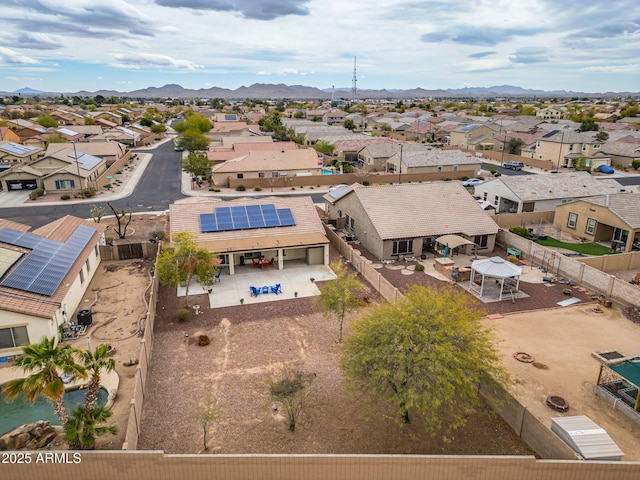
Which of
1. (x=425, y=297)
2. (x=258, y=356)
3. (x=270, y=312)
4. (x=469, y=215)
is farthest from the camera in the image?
(x=469, y=215)

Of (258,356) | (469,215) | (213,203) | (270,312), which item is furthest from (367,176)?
(258,356)

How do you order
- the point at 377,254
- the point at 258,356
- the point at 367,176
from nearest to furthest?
the point at 258,356 < the point at 377,254 < the point at 367,176

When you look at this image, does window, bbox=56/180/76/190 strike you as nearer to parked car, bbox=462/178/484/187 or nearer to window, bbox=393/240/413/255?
window, bbox=393/240/413/255

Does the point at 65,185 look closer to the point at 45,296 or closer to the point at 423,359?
the point at 45,296

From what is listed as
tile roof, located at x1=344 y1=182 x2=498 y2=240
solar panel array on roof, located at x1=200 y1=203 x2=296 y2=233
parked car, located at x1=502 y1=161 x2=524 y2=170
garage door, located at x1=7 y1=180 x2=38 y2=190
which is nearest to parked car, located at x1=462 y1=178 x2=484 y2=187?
parked car, located at x1=502 y1=161 x2=524 y2=170

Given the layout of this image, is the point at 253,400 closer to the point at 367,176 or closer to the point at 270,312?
the point at 270,312

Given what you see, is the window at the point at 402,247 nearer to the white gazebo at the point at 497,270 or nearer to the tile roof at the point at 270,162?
the white gazebo at the point at 497,270
